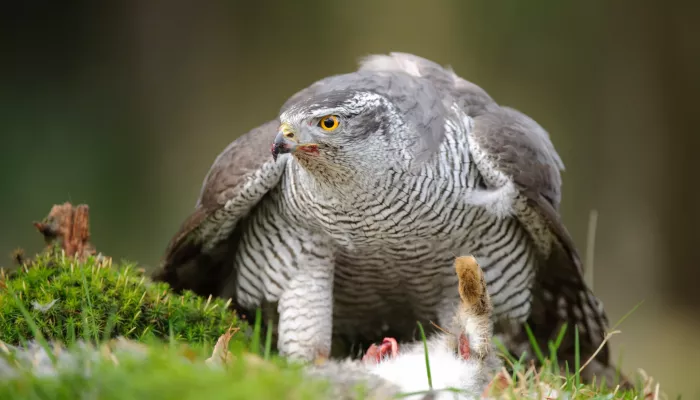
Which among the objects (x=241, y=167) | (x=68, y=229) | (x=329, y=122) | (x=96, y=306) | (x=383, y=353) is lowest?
(x=383, y=353)

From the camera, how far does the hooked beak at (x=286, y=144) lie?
2.92 m

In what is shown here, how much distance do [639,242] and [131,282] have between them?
5.56 meters

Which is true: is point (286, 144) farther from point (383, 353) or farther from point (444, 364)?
point (444, 364)

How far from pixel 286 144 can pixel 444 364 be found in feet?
3.53

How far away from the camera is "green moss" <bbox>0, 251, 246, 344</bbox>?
269cm

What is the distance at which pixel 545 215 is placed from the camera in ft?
11.5

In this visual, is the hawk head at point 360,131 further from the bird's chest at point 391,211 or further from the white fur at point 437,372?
the white fur at point 437,372

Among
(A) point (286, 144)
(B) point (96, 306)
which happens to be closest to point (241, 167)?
(A) point (286, 144)

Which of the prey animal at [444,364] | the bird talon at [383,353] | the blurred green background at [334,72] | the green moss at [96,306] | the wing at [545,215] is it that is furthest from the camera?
the blurred green background at [334,72]

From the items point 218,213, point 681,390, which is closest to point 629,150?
point 681,390

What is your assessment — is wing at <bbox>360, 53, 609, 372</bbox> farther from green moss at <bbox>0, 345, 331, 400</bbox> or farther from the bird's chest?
green moss at <bbox>0, 345, 331, 400</bbox>

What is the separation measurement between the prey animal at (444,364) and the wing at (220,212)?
1.04m

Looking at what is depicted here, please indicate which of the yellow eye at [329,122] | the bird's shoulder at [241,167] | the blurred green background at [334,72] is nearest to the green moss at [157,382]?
the yellow eye at [329,122]

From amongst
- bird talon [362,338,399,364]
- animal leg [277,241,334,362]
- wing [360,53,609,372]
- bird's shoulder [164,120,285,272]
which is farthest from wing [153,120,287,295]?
bird talon [362,338,399,364]
